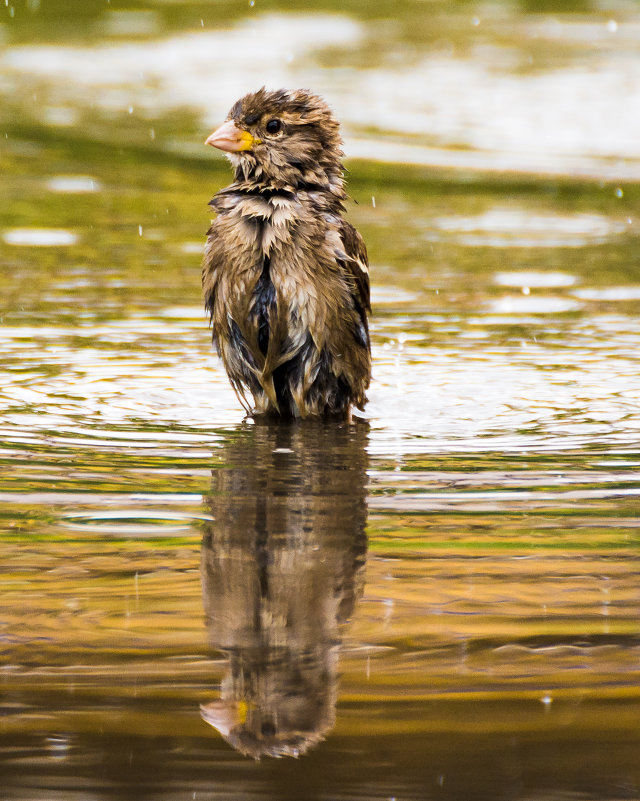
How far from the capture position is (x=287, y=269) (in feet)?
16.8

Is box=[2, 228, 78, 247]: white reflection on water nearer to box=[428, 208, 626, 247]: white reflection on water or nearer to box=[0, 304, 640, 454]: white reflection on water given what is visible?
box=[0, 304, 640, 454]: white reflection on water

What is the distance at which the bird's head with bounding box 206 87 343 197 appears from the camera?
534 cm

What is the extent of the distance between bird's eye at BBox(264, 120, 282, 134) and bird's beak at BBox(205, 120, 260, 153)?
0.21 ft

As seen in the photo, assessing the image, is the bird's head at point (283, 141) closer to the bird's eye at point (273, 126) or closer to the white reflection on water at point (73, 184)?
the bird's eye at point (273, 126)

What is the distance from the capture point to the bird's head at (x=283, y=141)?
5.34 m

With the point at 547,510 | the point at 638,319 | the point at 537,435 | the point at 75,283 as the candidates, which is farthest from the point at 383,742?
the point at 75,283

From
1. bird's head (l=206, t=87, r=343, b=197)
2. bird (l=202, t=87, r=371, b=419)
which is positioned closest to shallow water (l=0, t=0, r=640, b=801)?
bird (l=202, t=87, r=371, b=419)

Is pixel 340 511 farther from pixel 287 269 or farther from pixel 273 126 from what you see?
pixel 273 126

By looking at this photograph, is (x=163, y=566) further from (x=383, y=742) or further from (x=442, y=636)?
(x=383, y=742)

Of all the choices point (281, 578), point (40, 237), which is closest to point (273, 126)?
point (281, 578)

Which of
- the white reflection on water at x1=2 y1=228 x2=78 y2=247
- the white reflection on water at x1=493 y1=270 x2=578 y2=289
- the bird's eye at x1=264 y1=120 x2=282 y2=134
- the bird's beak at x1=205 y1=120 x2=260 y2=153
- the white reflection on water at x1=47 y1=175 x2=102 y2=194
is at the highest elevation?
the bird's eye at x1=264 y1=120 x2=282 y2=134

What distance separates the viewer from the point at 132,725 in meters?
2.60

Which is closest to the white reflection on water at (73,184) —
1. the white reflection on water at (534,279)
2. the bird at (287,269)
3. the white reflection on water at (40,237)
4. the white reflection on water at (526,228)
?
the white reflection on water at (40,237)

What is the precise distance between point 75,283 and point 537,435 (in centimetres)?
337
